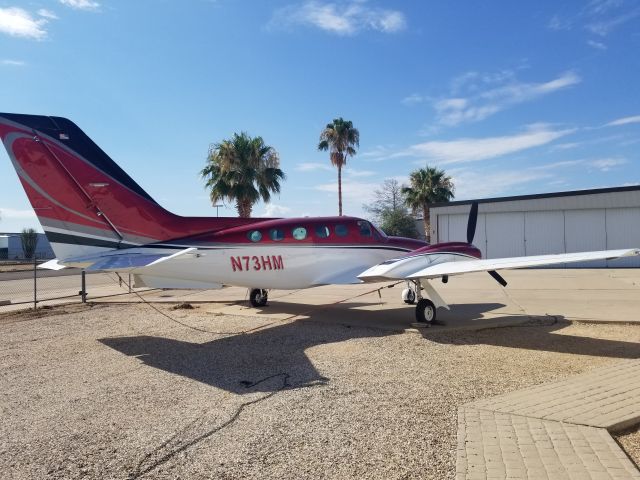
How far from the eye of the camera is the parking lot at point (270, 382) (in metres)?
4.56

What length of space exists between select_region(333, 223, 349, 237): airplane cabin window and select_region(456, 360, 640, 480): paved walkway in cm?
760

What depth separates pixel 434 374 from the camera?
7316 mm

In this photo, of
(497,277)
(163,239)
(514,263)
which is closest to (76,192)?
(163,239)

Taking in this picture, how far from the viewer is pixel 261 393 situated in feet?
21.7

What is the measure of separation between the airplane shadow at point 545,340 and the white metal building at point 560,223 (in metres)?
25.4

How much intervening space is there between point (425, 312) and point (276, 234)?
14.5 ft

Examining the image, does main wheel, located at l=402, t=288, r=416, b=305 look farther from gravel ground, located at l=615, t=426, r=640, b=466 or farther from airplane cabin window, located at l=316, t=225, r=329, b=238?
gravel ground, located at l=615, t=426, r=640, b=466

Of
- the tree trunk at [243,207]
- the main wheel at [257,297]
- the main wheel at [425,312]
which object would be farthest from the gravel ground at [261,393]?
the tree trunk at [243,207]

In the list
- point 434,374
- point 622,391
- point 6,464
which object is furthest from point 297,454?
point 622,391

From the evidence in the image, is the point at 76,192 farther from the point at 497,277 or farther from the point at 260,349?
the point at 497,277

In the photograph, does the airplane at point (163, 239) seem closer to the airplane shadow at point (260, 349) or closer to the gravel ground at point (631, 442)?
the airplane shadow at point (260, 349)

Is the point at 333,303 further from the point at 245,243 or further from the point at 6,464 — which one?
the point at 6,464

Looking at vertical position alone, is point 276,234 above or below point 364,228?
below

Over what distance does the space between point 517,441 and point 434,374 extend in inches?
106
